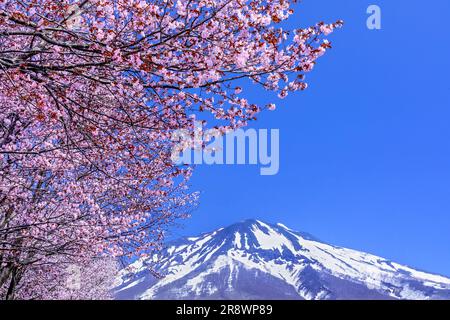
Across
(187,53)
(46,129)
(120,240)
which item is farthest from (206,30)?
(120,240)

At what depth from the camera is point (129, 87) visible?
616 centimetres

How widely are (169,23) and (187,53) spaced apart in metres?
0.52

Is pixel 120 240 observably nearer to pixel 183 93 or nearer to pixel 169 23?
pixel 183 93

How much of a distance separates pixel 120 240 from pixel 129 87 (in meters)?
6.19

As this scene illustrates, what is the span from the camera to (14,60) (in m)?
5.83

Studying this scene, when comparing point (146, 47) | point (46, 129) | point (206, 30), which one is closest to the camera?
point (146, 47)

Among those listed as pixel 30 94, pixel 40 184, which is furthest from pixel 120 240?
pixel 30 94
